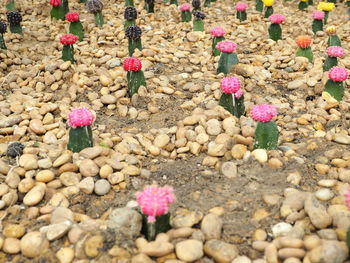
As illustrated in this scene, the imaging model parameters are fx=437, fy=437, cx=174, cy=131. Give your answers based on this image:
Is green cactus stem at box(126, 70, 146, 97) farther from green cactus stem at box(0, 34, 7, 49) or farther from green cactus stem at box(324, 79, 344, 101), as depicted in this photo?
green cactus stem at box(0, 34, 7, 49)

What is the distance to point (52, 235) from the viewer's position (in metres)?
1.93

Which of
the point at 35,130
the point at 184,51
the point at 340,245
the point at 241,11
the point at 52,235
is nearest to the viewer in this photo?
the point at 340,245

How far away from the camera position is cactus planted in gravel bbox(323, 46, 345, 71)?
3.65 m

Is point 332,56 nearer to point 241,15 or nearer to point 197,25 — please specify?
point 197,25

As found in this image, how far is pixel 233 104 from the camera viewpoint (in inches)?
122

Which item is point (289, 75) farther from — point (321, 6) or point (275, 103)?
point (321, 6)

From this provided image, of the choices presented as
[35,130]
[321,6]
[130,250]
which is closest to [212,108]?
[35,130]

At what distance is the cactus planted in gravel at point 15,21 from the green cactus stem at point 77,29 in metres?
0.58

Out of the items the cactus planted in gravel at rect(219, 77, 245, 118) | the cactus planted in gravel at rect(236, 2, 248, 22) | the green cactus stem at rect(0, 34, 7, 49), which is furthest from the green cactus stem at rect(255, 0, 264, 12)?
the green cactus stem at rect(0, 34, 7, 49)

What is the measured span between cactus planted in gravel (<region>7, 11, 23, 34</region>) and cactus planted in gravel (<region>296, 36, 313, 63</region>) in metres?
2.91

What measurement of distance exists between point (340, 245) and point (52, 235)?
1.22 m

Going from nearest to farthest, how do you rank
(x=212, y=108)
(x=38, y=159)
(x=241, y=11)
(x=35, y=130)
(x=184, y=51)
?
(x=38, y=159), (x=35, y=130), (x=212, y=108), (x=184, y=51), (x=241, y=11)

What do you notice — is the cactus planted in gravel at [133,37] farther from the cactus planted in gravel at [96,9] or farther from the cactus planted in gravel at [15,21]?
the cactus planted in gravel at [15,21]

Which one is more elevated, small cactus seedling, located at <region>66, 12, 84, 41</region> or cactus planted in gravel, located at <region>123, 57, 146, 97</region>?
small cactus seedling, located at <region>66, 12, 84, 41</region>
